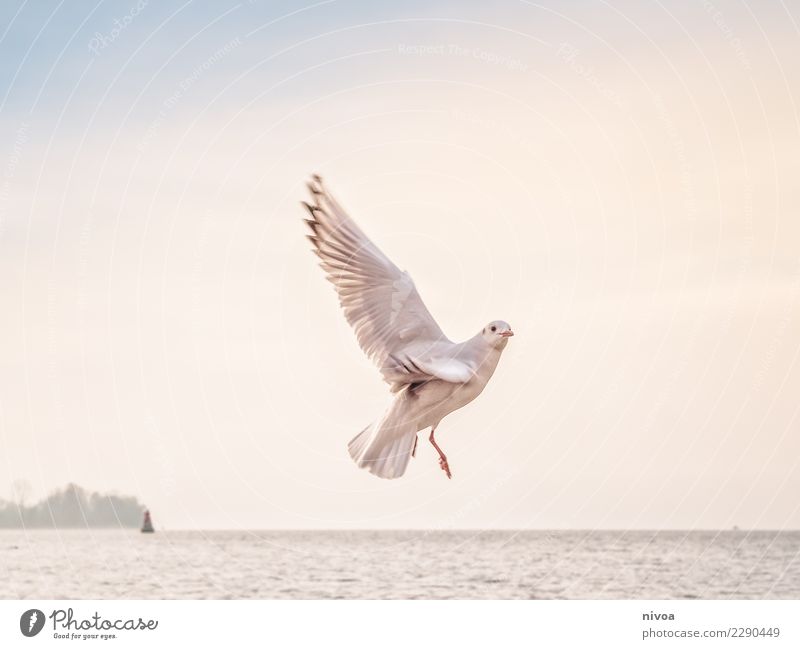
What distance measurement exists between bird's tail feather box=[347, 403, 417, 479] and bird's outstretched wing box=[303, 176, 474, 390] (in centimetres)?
57

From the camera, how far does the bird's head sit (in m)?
10.9

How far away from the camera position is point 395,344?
11867 mm

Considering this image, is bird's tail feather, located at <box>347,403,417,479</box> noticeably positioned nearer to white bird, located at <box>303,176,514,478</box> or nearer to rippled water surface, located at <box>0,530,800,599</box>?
white bird, located at <box>303,176,514,478</box>

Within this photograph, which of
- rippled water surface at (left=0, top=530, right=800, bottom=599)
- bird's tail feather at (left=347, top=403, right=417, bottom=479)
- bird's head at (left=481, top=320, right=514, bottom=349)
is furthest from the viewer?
rippled water surface at (left=0, top=530, right=800, bottom=599)

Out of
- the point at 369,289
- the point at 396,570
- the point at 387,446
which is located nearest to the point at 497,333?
the point at 387,446

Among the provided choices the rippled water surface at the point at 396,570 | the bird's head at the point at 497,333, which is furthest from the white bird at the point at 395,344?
the rippled water surface at the point at 396,570

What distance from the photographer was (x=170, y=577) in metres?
43.0

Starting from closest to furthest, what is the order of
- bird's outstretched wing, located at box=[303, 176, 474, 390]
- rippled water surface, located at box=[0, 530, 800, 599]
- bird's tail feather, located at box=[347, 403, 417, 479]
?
bird's tail feather, located at box=[347, 403, 417, 479] < bird's outstretched wing, located at box=[303, 176, 474, 390] < rippled water surface, located at box=[0, 530, 800, 599]

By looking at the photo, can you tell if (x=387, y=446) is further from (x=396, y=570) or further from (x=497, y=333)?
(x=396, y=570)

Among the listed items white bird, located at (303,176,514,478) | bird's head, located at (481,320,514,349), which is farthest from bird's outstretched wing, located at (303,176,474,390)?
bird's head, located at (481,320,514,349)

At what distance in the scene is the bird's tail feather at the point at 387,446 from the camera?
11047 mm

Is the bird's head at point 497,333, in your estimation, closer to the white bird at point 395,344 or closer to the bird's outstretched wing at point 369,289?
the white bird at point 395,344

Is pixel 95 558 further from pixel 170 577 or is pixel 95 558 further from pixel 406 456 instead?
pixel 406 456

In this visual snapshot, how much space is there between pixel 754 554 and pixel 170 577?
92.8 feet
